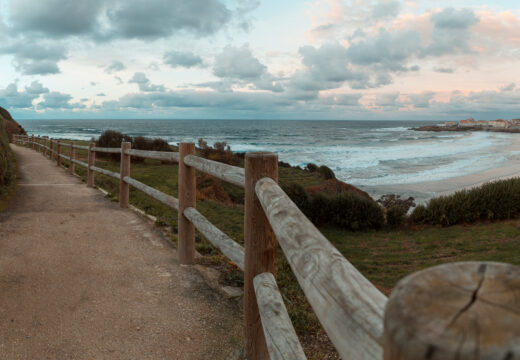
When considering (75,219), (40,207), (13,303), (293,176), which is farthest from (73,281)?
(293,176)

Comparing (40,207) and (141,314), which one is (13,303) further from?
(40,207)

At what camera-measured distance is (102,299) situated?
3021 mm

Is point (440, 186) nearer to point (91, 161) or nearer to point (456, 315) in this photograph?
point (91, 161)

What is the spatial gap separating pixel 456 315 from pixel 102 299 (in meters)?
3.11

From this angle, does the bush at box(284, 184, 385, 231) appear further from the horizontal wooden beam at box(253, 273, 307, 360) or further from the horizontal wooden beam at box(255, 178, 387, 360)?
the horizontal wooden beam at box(255, 178, 387, 360)

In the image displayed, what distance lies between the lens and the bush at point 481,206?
10258 mm

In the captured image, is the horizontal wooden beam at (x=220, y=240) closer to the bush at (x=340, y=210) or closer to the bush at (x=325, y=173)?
the bush at (x=340, y=210)

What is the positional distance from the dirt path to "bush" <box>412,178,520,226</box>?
341 inches

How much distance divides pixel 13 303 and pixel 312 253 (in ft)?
9.68

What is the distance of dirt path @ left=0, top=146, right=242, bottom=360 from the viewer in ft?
7.85

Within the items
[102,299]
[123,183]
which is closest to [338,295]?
[102,299]

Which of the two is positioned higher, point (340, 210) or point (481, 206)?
point (481, 206)

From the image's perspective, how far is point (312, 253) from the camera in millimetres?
926

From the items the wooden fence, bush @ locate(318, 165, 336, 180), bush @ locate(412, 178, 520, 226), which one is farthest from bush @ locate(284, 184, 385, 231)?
bush @ locate(318, 165, 336, 180)
